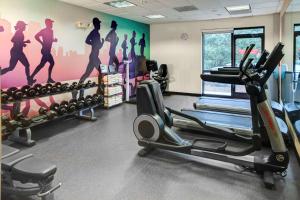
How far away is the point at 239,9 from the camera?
6281 millimetres

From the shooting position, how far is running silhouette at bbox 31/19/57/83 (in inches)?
188

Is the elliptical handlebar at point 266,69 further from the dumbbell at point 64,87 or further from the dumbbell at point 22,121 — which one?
the dumbbell at point 64,87

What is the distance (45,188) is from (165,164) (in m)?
1.56

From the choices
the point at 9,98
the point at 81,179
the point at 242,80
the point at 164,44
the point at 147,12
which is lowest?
the point at 81,179

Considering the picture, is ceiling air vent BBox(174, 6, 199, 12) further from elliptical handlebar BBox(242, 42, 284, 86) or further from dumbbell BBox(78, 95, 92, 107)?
elliptical handlebar BBox(242, 42, 284, 86)

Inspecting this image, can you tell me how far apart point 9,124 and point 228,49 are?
6.79 meters

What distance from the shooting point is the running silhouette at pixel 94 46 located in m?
6.06

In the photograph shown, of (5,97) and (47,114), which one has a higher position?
(5,97)

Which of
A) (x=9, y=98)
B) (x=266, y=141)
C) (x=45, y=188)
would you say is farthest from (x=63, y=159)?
(x=266, y=141)

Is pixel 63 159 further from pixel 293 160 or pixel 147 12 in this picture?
pixel 147 12

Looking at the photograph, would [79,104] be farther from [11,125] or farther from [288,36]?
[288,36]

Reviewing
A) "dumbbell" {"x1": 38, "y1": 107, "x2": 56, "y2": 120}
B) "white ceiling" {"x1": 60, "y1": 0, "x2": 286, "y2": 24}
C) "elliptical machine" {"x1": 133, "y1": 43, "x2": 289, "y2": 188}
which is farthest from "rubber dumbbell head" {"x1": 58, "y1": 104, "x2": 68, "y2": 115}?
"white ceiling" {"x1": 60, "y1": 0, "x2": 286, "y2": 24}

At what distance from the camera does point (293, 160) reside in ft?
10.6

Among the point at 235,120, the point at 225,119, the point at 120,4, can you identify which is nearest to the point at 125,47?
the point at 120,4
